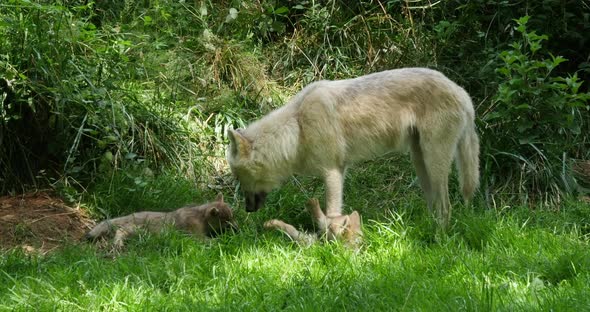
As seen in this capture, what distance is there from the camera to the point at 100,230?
6613mm

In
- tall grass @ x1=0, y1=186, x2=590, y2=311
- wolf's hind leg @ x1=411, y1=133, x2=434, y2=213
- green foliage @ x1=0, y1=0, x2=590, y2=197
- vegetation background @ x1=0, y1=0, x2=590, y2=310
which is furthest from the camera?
green foliage @ x1=0, y1=0, x2=590, y2=197

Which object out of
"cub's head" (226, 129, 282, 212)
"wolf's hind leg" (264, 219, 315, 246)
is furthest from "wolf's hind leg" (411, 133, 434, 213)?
"wolf's hind leg" (264, 219, 315, 246)

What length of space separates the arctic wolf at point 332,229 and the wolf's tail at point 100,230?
1.45 meters

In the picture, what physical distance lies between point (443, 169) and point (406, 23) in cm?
397

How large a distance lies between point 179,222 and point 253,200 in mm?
780

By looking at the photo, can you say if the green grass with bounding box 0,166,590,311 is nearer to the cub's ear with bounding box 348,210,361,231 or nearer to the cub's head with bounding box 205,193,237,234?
the cub's ear with bounding box 348,210,361,231

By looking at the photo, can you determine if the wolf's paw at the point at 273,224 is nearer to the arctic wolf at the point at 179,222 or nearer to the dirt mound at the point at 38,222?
the arctic wolf at the point at 179,222

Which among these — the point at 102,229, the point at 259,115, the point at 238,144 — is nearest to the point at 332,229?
the point at 238,144

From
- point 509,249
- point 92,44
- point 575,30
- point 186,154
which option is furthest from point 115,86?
point 575,30

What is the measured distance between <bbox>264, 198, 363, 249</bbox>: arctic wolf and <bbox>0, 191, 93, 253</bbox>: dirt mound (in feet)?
6.54

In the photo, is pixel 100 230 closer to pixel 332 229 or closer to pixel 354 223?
pixel 332 229

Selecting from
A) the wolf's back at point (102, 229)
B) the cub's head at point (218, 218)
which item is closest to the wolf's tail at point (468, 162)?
the cub's head at point (218, 218)

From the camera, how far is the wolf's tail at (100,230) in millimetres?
6562

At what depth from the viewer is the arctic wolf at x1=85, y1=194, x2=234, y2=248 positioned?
657 centimetres
